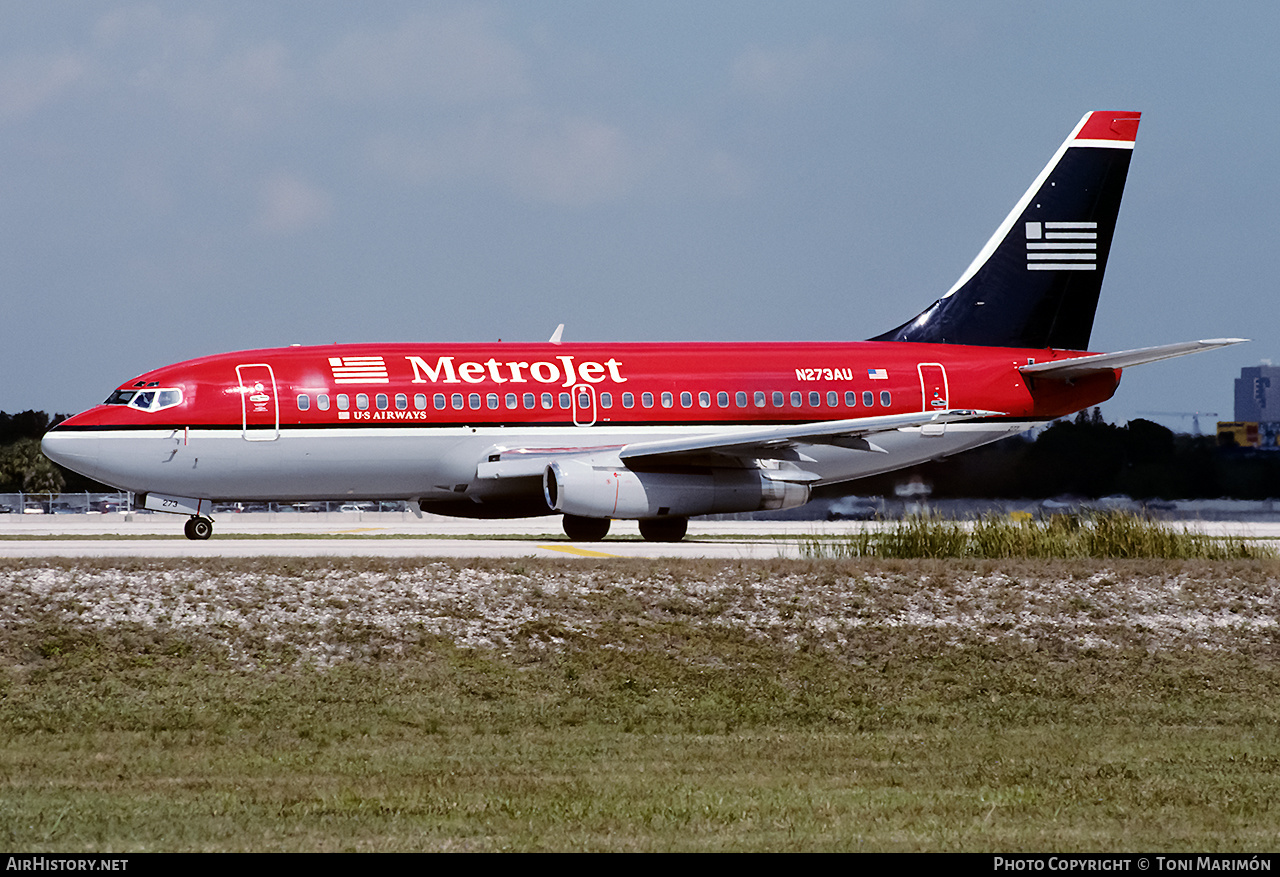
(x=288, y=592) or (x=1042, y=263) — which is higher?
(x=1042, y=263)

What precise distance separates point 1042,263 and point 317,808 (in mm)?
27790

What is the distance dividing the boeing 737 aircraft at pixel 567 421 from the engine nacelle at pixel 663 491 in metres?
0.04

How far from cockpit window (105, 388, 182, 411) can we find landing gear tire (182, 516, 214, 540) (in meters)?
2.64

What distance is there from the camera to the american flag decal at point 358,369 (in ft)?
98.5

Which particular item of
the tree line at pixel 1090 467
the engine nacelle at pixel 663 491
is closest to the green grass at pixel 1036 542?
the engine nacelle at pixel 663 491

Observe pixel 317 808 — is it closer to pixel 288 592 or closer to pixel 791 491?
pixel 288 592

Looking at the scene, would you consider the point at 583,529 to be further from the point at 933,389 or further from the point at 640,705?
the point at 640,705

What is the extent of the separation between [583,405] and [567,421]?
0.46 m

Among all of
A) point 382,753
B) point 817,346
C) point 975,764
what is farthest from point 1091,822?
point 817,346

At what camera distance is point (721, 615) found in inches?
733

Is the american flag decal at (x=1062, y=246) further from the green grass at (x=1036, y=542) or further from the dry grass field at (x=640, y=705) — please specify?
the dry grass field at (x=640, y=705)

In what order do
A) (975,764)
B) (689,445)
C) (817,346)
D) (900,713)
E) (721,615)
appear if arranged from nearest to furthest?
(975,764) < (900,713) < (721,615) < (689,445) < (817,346)

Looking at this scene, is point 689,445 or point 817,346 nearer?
point 689,445
